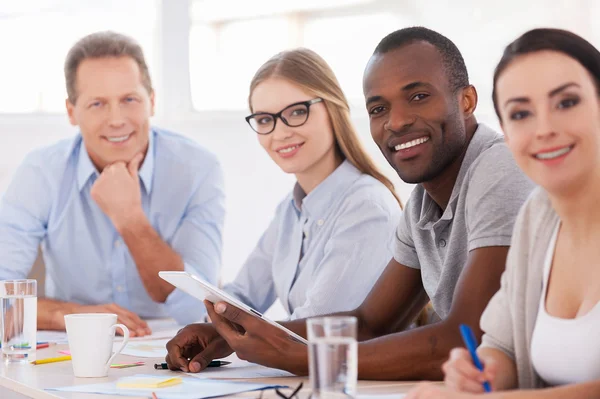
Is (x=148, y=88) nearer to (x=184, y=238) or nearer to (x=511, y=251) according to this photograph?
(x=184, y=238)

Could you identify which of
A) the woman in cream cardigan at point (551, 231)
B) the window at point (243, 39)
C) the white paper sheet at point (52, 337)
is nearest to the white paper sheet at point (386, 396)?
the woman in cream cardigan at point (551, 231)

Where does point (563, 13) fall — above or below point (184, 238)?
above

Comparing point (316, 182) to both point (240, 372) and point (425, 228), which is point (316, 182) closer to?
point (425, 228)

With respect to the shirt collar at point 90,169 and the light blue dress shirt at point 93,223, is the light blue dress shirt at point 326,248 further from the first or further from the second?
the shirt collar at point 90,169

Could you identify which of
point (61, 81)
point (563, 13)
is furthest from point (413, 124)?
point (61, 81)

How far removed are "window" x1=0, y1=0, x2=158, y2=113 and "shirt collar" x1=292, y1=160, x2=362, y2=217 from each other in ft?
8.05

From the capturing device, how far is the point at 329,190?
8.11 ft

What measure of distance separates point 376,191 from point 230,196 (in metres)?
2.23

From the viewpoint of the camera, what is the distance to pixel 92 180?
305 cm

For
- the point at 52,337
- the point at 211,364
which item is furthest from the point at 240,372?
the point at 52,337

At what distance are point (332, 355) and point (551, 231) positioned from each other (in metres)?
0.44

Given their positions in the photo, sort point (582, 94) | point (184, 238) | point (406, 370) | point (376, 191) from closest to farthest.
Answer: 1. point (582, 94)
2. point (406, 370)
3. point (376, 191)
4. point (184, 238)

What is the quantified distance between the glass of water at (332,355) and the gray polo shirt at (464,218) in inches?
19.9

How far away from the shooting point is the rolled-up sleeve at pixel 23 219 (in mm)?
2838
